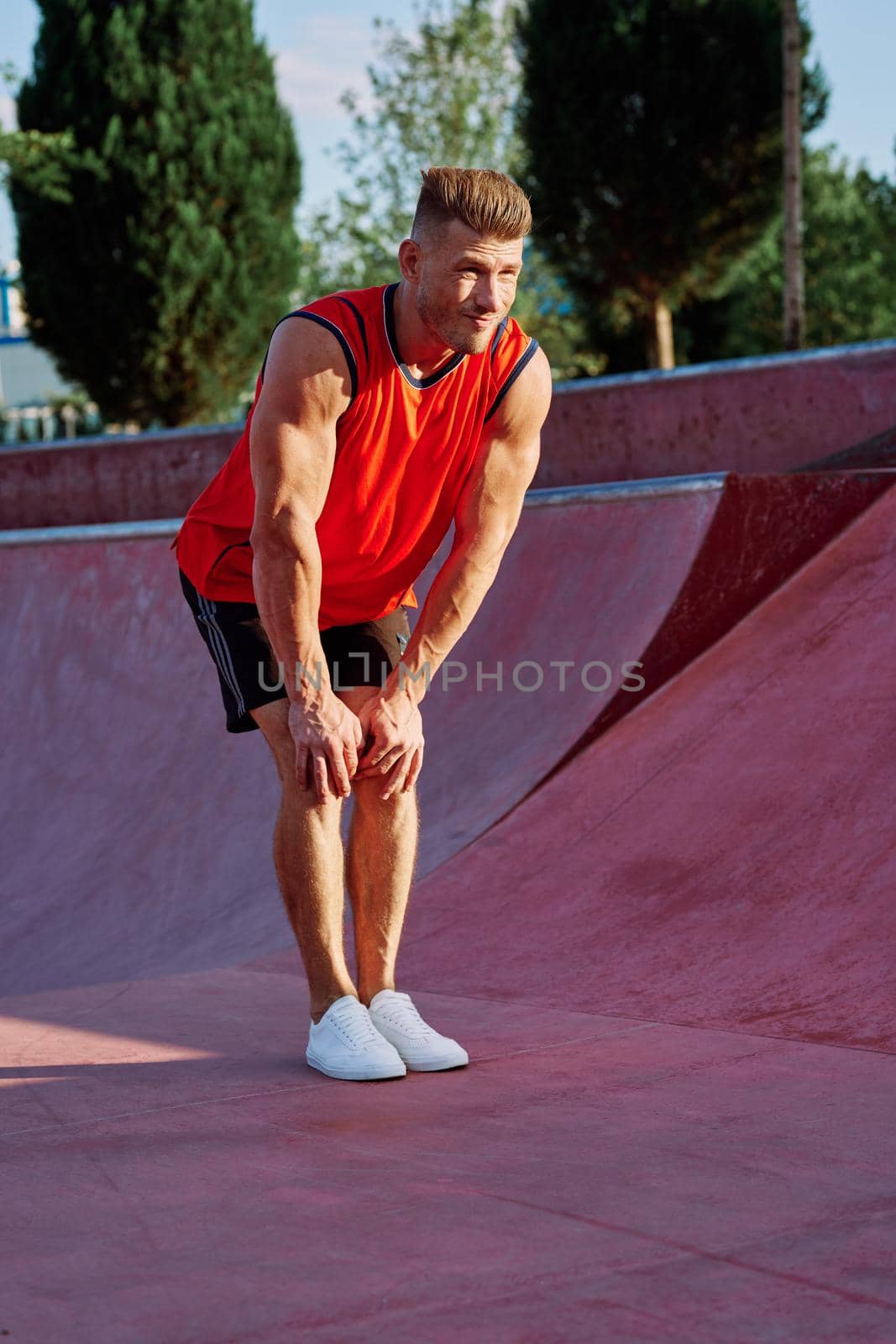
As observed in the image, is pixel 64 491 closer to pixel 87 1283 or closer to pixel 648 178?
pixel 87 1283

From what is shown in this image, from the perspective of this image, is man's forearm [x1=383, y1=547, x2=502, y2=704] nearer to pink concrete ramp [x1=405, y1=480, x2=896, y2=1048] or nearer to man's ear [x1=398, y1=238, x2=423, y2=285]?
man's ear [x1=398, y1=238, x2=423, y2=285]

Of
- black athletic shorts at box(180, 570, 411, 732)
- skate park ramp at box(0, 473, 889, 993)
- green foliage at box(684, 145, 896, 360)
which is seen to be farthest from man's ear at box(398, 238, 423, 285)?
green foliage at box(684, 145, 896, 360)

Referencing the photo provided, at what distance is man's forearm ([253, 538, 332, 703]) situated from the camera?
10.9 feet

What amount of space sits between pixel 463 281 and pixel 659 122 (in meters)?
21.6

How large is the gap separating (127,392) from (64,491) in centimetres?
1306

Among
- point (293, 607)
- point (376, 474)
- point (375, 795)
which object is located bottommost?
point (375, 795)

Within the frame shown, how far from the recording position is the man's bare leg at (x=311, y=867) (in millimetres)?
3457

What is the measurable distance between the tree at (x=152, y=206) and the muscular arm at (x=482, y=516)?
21.7 metres

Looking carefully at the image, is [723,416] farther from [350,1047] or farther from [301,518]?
[350,1047]

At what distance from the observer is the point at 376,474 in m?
3.48

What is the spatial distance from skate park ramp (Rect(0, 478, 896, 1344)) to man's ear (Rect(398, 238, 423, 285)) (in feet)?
5.89

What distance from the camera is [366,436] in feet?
11.2

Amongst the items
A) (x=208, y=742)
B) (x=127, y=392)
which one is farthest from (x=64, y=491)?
(x=127, y=392)

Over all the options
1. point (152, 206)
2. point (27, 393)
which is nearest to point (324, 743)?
point (152, 206)
